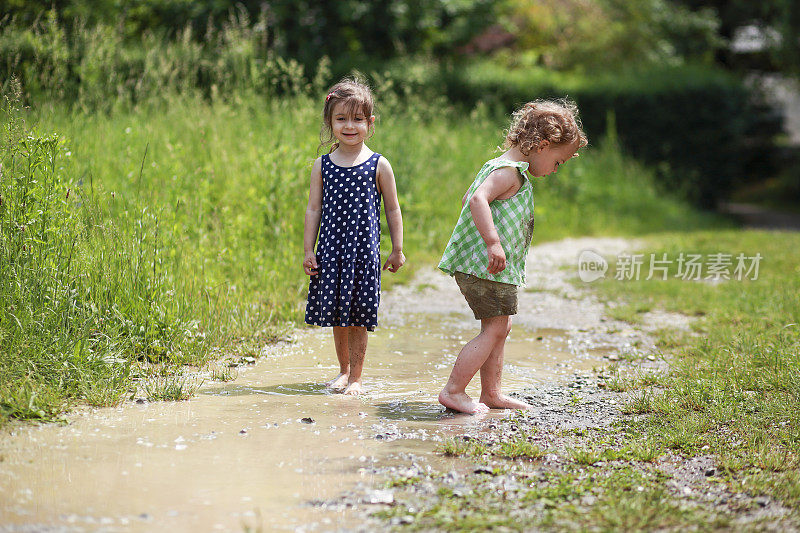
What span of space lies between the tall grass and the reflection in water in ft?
1.45

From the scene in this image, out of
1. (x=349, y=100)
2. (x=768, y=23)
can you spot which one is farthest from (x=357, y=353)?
(x=768, y=23)

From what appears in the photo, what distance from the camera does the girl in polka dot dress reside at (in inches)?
185

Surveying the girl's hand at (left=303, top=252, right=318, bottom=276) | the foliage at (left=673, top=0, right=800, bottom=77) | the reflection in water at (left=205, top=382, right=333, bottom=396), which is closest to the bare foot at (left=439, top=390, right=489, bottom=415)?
the reflection in water at (left=205, top=382, right=333, bottom=396)

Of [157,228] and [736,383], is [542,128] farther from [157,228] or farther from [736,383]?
[157,228]

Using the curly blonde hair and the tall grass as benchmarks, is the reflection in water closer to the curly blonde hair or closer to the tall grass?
the tall grass

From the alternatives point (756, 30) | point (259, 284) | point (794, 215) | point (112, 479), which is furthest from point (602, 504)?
point (756, 30)

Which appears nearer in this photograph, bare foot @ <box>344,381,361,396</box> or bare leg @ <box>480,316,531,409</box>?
bare leg @ <box>480,316,531,409</box>

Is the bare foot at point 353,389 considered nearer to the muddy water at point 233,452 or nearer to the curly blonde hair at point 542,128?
the muddy water at point 233,452

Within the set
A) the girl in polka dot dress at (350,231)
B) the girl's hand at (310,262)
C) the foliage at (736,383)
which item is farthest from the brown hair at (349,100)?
the foliage at (736,383)

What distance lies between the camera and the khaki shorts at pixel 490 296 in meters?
4.39

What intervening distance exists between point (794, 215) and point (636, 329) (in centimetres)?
1252

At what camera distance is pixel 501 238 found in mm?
4422

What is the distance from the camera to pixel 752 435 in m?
3.94

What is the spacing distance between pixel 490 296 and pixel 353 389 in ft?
2.92
